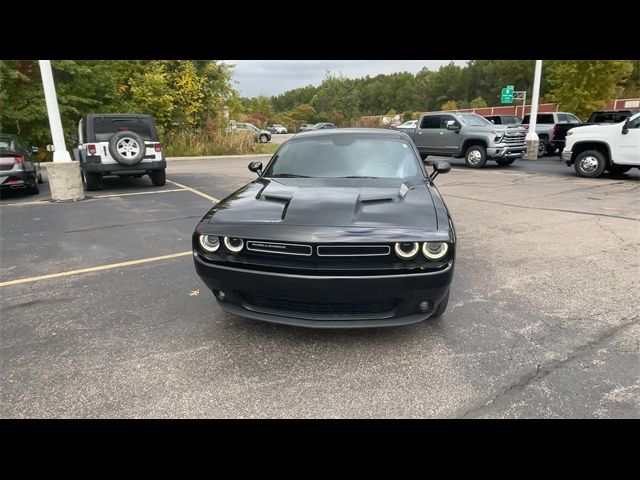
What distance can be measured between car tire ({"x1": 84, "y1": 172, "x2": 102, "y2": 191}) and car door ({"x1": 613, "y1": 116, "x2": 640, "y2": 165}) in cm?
1340

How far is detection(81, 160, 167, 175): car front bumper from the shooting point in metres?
9.76

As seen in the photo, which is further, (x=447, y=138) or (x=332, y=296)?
(x=447, y=138)

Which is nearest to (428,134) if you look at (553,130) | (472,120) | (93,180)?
(472,120)

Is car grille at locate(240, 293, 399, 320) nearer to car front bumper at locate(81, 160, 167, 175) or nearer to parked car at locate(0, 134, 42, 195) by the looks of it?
car front bumper at locate(81, 160, 167, 175)

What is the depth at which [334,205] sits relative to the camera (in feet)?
9.85

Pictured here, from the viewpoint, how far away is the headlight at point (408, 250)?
2.66 meters

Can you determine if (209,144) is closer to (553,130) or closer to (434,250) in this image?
(553,130)

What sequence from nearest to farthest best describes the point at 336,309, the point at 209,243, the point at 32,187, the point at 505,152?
the point at 336,309 < the point at 209,243 < the point at 32,187 < the point at 505,152

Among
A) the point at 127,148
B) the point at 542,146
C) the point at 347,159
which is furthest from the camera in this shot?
the point at 542,146

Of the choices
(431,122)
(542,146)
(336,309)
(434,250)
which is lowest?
(336,309)

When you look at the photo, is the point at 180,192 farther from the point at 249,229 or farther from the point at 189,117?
the point at 189,117

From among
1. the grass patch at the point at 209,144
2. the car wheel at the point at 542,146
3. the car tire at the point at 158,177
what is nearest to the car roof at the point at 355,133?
the car tire at the point at 158,177

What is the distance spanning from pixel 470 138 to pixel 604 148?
439 centimetres

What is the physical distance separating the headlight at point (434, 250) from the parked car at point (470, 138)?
13167mm
